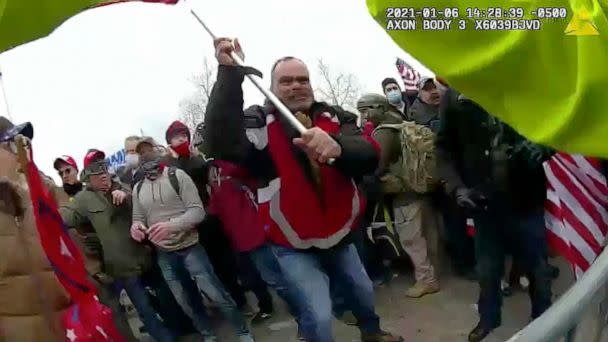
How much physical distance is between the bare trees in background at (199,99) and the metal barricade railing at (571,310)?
2.37 ft

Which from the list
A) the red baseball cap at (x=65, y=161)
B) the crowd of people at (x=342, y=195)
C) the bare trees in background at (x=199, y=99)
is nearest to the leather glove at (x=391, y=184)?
the crowd of people at (x=342, y=195)

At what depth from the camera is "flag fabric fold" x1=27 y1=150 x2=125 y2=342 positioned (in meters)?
1.85

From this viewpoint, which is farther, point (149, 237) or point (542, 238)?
point (149, 237)

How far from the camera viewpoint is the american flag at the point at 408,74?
151 cm

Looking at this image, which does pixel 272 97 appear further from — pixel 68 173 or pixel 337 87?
pixel 68 173

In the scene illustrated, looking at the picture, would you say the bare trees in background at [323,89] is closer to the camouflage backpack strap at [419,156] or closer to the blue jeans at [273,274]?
the camouflage backpack strap at [419,156]

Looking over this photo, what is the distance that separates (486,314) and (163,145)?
2.37 feet

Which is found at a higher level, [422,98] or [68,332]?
[422,98]

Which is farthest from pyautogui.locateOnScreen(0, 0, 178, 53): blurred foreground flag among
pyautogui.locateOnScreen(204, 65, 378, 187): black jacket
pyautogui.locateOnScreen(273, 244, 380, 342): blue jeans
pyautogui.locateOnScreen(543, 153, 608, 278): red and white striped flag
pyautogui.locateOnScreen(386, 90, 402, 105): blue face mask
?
pyautogui.locateOnScreen(543, 153, 608, 278): red and white striped flag

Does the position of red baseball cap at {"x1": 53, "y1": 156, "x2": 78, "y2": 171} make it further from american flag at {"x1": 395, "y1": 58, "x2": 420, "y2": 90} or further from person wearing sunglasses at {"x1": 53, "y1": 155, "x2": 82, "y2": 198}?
american flag at {"x1": 395, "y1": 58, "x2": 420, "y2": 90}

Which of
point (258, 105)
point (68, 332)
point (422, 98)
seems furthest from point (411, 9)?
point (68, 332)

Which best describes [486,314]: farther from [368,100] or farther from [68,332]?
[68,332]

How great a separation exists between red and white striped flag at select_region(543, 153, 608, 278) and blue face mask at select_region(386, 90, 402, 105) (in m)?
0.31

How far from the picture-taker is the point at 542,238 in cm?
163
